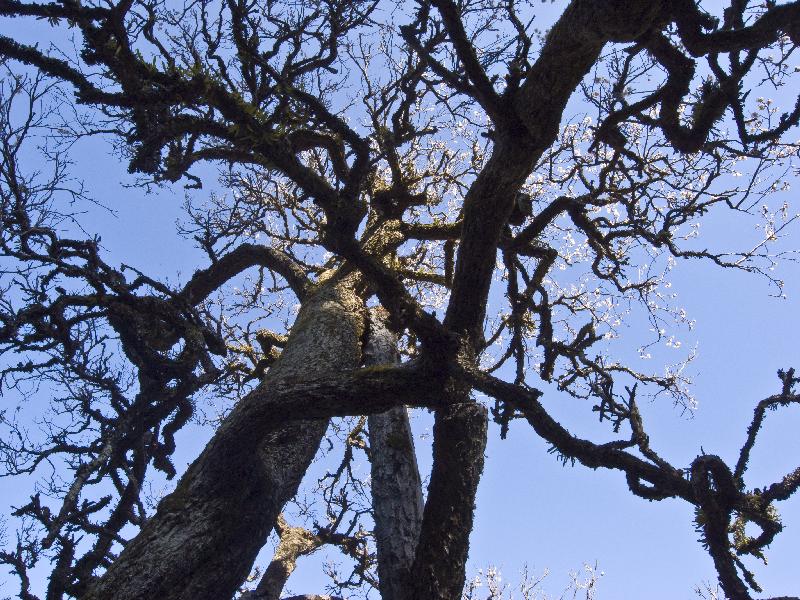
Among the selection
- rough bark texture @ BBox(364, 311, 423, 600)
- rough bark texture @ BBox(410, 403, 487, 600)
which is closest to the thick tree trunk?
rough bark texture @ BBox(364, 311, 423, 600)

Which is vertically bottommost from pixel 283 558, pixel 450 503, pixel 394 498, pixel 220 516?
pixel 220 516

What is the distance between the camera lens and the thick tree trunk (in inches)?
109

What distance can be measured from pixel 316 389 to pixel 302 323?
202cm

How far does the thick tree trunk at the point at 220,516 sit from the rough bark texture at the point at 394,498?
2.04ft

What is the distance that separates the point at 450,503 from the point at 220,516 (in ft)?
4.35

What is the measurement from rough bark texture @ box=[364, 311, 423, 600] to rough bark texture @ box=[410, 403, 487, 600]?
0.18m

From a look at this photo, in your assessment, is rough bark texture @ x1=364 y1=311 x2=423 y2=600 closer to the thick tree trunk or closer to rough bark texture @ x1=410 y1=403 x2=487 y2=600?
rough bark texture @ x1=410 y1=403 x2=487 y2=600

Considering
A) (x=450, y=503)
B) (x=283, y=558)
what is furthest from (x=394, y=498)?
(x=283, y=558)

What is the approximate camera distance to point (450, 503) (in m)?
3.27

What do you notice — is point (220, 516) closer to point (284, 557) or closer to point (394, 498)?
point (394, 498)

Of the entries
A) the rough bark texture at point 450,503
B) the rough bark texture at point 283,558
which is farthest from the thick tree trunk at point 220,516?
the rough bark texture at point 283,558

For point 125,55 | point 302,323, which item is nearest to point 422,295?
point 302,323

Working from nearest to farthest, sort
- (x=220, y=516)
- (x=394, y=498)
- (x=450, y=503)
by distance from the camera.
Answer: (x=220, y=516)
(x=450, y=503)
(x=394, y=498)

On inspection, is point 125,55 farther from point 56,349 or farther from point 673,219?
point 673,219
